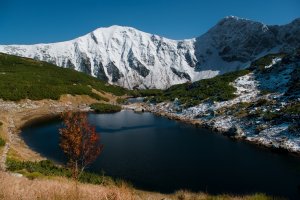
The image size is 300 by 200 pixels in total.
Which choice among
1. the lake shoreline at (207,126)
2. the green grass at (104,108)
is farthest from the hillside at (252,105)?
the green grass at (104,108)

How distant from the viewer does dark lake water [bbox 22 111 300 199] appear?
28391 millimetres

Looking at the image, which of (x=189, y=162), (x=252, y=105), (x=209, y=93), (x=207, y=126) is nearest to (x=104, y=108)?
(x=209, y=93)

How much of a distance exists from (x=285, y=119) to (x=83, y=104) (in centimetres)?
6514

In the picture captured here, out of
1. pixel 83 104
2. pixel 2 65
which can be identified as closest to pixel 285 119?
pixel 83 104

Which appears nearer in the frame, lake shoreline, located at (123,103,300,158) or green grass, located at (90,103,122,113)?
lake shoreline, located at (123,103,300,158)

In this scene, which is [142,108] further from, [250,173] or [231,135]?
[250,173]

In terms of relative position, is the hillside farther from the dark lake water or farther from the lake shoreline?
the dark lake water

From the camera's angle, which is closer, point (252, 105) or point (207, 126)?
point (207, 126)

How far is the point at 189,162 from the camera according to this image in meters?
35.4

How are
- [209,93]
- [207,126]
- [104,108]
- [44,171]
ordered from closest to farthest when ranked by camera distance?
[44,171] → [207,126] → [209,93] → [104,108]

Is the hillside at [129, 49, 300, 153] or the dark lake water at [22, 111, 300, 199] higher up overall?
the hillside at [129, 49, 300, 153]

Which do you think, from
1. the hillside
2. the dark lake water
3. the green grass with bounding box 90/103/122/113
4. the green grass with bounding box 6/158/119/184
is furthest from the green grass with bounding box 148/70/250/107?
the green grass with bounding box 6/158/119/184

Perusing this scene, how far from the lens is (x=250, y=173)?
31344mm

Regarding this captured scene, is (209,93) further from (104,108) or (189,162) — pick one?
(189,162)
